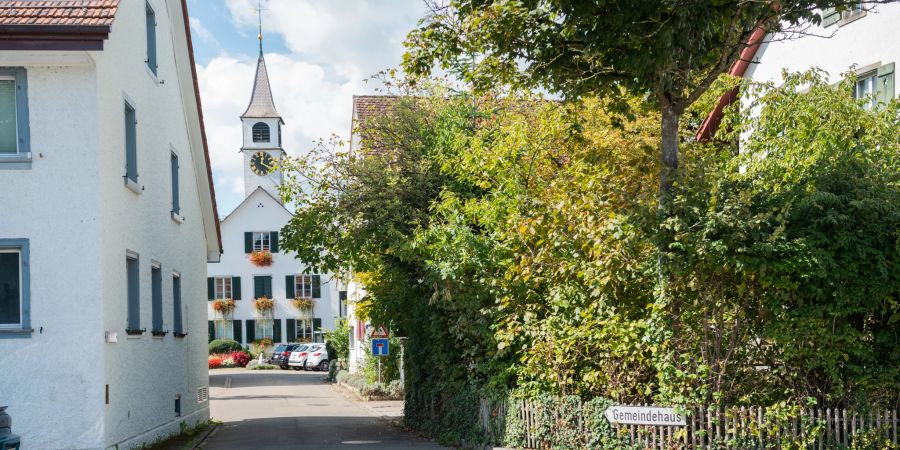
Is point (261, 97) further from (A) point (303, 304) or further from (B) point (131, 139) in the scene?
(B) point (131, 139)

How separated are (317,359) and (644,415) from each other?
48531mm

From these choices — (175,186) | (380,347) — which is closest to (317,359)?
(380,347)

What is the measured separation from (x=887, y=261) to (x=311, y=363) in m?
50.9

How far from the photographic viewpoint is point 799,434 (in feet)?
39.5

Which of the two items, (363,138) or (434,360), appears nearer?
(434,360)

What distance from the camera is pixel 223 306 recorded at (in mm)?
68000

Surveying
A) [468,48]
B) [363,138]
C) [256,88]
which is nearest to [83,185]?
[468,48]

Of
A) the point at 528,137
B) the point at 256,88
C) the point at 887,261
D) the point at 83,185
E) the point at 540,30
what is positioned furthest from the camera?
the point at 256,88

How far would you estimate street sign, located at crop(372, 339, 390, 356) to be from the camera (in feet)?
102

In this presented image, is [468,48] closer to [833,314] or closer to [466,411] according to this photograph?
[833,314]

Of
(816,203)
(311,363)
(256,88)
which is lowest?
(311,363)

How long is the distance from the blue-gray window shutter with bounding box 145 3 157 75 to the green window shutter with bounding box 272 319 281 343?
165 feet

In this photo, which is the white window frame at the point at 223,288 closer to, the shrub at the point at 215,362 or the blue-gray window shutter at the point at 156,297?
the shrub at the point at 215,362

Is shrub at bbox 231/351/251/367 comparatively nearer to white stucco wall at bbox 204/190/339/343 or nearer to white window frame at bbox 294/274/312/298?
white stucco wall at bbox 204/190/339/343
